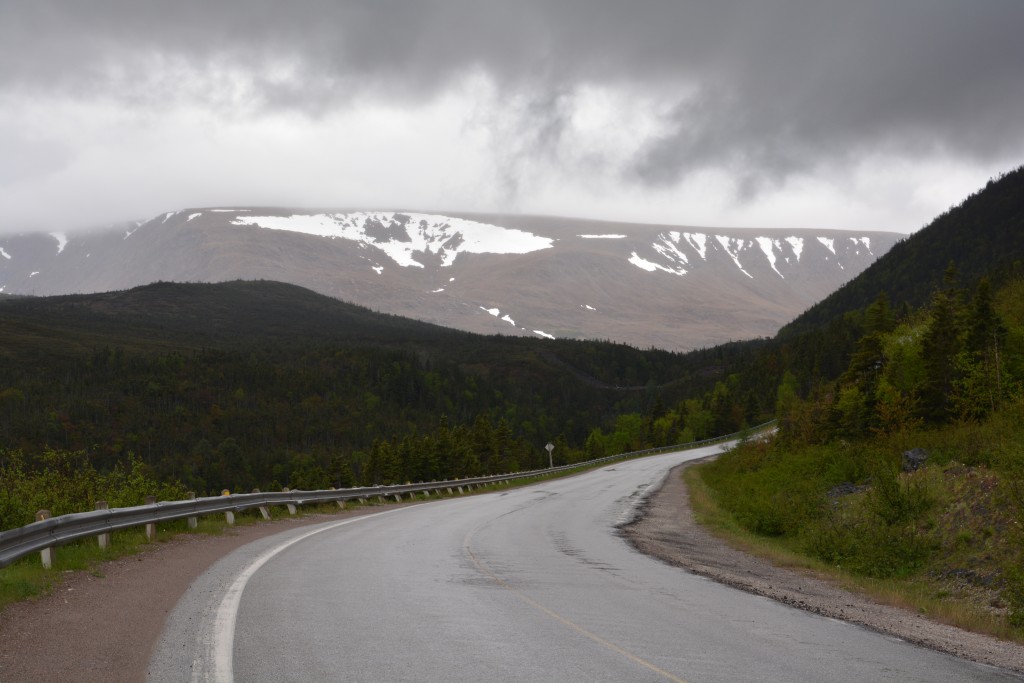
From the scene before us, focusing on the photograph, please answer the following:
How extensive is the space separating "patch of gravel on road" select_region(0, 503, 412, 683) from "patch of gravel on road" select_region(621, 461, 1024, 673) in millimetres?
7742

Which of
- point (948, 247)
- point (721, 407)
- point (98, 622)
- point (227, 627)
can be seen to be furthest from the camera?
point (948, 247)

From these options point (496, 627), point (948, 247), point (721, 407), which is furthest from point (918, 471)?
point (948, 247)

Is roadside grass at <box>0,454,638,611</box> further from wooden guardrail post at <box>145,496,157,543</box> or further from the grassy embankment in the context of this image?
the grassy embankment

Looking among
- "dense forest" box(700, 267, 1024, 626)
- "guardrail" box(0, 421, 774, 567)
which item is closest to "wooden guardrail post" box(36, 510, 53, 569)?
"guardrail" box(0, 421, 774, 567)

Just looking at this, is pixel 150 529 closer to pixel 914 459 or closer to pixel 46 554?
pixel 46 554

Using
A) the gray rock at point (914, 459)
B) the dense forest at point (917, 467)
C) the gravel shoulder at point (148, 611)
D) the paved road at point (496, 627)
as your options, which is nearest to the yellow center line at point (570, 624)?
the paved road at point (496, 627)

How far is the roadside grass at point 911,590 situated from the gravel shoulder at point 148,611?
0.36 metres

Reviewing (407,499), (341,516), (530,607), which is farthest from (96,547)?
(407,499)

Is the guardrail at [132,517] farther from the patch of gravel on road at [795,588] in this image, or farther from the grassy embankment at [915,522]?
the grassy embankment at [915,522]

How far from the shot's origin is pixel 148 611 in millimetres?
9211

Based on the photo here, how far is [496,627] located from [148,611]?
4.07 m

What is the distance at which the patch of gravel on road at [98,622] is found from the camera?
22.0ft

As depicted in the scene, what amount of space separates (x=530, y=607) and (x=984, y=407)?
2185 centimetres

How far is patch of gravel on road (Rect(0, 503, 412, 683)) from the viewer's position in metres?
6.72
